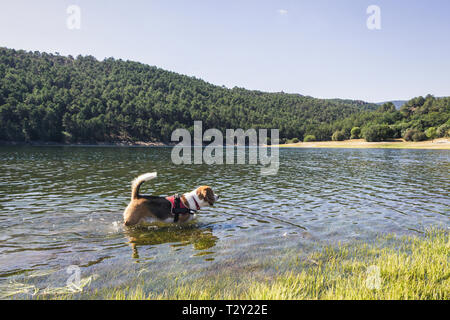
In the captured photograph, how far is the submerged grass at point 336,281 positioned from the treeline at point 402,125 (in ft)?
466

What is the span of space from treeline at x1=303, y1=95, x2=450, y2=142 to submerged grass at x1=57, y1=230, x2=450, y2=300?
466ft

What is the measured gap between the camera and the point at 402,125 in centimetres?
14138

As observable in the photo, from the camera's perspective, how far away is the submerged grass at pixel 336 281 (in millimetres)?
5047

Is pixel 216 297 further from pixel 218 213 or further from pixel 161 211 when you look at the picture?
pixel 218 213

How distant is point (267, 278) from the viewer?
20.7 feet

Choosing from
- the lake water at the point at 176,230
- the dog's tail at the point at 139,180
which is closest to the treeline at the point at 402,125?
the lake water at the point at 176,230

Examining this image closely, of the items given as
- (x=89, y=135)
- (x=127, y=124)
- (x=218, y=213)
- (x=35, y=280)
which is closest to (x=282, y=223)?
(x=218, y=213)

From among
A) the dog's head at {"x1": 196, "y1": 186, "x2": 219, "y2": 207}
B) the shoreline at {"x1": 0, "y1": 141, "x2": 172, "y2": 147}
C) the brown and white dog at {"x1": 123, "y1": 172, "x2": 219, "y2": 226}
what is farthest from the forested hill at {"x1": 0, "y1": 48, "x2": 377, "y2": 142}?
the dog's head at {"x1": 196, "y1": 186, "x2": 219, "y2": 207}

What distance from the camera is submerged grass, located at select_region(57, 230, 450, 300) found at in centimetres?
505

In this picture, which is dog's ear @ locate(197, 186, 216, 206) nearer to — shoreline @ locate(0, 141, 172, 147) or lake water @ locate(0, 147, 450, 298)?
lake water @ locate(0, 147, 450, 298)

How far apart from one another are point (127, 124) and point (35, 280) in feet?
511

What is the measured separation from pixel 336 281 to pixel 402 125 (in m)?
163

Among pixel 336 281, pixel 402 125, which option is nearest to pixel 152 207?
pixel 336 281

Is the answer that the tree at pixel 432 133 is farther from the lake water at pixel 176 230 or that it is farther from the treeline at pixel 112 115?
the lake water at pixel 176 230
